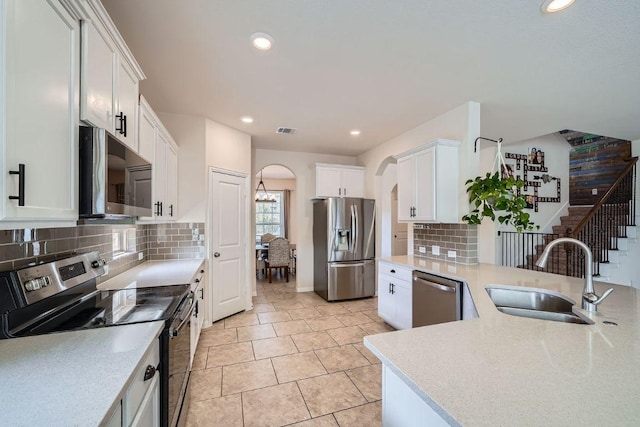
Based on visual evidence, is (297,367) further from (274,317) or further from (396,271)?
(396,271)

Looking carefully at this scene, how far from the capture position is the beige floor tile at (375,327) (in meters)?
3.35

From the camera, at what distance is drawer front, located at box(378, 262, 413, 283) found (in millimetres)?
3020

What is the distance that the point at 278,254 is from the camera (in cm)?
590

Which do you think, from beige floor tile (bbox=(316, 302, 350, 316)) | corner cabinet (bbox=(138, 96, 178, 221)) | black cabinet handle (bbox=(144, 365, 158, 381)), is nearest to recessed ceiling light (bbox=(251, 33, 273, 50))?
corner cabinet (bbox=(138, 96, 178, 221))

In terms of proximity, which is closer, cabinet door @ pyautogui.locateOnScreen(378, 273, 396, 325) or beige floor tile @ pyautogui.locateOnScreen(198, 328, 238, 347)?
beige floor tile @ pyautogui.locateOnScreen(198, 328, 238, 347)

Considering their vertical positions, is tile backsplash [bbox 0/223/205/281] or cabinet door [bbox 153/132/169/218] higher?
cabinet door [bbox 153/132/169/218]

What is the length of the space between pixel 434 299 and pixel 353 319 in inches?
58.5

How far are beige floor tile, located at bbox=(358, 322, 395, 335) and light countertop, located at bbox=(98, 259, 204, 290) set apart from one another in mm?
2172

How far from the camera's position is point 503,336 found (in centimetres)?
114

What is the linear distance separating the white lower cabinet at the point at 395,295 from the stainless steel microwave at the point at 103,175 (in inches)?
106

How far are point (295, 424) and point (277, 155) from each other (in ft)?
13.7

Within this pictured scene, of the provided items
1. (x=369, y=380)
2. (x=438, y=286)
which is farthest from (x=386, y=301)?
(x=369, y=380)

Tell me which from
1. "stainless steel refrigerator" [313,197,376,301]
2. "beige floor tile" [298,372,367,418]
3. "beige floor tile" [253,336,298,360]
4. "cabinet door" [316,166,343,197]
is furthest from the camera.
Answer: "cabinet door" [316,166,343,197]

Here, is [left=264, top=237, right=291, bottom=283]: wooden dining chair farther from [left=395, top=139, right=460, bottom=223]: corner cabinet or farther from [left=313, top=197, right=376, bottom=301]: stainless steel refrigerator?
[left=395, top=139, right=460, bottom=223]: corner cabinet
